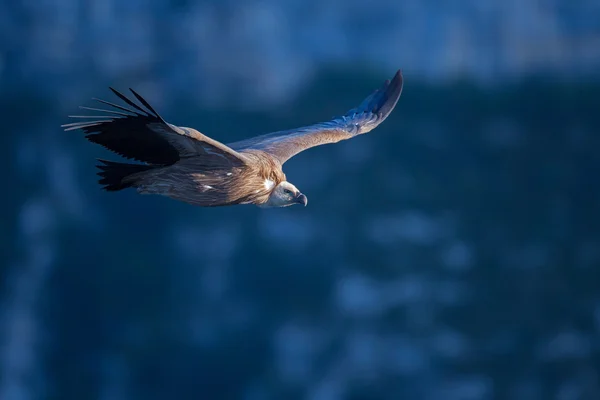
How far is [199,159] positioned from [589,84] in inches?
627

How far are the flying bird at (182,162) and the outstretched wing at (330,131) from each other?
0.08ft

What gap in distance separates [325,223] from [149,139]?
1383 cm

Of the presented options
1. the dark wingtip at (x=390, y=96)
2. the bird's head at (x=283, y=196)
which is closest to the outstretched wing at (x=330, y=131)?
the dark wingtip at (x=390, y=96)

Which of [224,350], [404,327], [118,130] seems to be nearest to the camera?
A: [118,130]

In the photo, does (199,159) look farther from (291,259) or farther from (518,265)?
(518,265)

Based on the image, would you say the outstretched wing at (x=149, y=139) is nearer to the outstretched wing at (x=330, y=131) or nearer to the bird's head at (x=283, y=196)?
the bird's head at (x=283, y=196)

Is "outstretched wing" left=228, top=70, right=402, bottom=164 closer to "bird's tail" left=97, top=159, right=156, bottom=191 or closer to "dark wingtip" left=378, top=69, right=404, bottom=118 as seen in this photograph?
"dark wingtip" left=378, top=69, right=404, bottom=118

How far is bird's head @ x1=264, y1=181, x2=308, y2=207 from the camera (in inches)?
305

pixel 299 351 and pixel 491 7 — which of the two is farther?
pixel 491 7

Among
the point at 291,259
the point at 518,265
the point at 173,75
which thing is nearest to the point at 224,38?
the point at 173,75

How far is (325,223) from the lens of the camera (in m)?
20.4

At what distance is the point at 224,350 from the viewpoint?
1944cm

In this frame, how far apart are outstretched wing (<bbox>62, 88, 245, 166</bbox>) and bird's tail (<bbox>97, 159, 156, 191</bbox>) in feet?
0.82

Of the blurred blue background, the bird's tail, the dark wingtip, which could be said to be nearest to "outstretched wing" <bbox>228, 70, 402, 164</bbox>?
the dark wingtip
